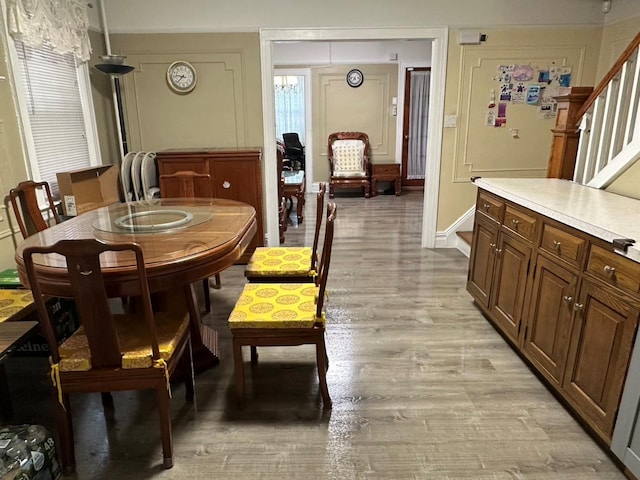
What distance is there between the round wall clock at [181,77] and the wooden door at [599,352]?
12.2ft

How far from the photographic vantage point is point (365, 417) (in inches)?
79.3

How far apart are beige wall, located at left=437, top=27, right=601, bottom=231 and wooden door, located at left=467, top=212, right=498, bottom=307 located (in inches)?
59.2

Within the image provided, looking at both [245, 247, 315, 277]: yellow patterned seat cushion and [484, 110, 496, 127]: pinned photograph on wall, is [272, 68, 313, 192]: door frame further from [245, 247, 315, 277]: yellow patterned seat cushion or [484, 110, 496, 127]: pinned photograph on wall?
[245, 247, 315, 277]: yellow patterned seat cushion

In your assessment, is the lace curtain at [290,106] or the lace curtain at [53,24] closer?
the lace curtain at [53,24]

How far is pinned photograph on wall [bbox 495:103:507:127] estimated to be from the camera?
4172mm

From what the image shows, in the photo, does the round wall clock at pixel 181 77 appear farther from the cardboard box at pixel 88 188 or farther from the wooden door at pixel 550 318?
the wooden door at pixel 550 318

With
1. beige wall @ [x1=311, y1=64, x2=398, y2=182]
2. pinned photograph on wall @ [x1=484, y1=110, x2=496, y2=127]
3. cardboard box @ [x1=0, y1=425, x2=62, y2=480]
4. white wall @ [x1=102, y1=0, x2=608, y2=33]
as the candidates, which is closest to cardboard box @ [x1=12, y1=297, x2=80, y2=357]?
cardboard box @ [x1=0, y1=425, x2=62, y2=480]

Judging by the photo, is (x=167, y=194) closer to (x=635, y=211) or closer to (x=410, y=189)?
(x=635, y=211)

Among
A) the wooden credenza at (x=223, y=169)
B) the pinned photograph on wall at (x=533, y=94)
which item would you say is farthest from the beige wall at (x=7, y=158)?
the pinned photograph on wall at (x=533, y=94)

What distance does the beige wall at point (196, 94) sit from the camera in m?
4.04

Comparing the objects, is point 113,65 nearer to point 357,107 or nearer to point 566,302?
point 566,302

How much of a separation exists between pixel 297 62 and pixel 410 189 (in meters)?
3.00

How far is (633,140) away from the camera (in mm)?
2338

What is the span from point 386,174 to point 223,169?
4104 mm
